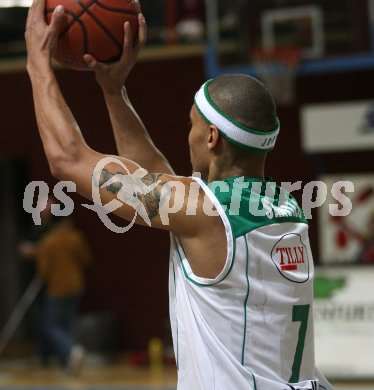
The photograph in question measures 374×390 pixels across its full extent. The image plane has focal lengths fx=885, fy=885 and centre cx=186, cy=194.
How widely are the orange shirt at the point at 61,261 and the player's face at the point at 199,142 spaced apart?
7.57 m

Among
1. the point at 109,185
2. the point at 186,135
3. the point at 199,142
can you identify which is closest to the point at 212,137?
the point at 199,142

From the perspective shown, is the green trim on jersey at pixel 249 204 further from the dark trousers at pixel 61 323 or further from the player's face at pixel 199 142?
the dark trousers at pixel 61 323

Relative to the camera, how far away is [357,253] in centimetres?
1021

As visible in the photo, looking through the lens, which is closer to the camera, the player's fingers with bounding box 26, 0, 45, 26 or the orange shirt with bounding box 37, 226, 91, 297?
the player's fingers with bounding box 26, 0, 45, 26

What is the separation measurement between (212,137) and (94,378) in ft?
24.3

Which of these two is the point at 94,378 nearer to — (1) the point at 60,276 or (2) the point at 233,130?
→ (1) the point at 60,276

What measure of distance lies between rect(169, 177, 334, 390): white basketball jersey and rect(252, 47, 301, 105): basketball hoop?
7.28 m

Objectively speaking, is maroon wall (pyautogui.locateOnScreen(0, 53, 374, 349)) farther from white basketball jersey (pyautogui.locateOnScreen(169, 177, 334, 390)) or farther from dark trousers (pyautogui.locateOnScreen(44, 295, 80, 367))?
white basketball jersey (pyautogui.locateOnScreen(169, 177, 334, 390))

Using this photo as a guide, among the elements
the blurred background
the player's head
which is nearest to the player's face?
the player's head

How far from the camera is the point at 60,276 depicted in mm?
10336

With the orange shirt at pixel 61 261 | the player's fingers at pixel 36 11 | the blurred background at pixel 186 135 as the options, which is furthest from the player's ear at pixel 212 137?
the orange shirt at pixel 61 261

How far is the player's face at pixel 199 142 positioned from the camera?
293 centimetres

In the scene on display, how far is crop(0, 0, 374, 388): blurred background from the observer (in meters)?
10.1

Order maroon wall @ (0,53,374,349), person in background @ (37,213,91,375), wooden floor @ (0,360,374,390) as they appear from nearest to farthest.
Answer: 1. wooden floor @ (0,360,374,390)
2. person in background @ (37,213,91,375)
3. maroon wall @ (0,53,374,349)
